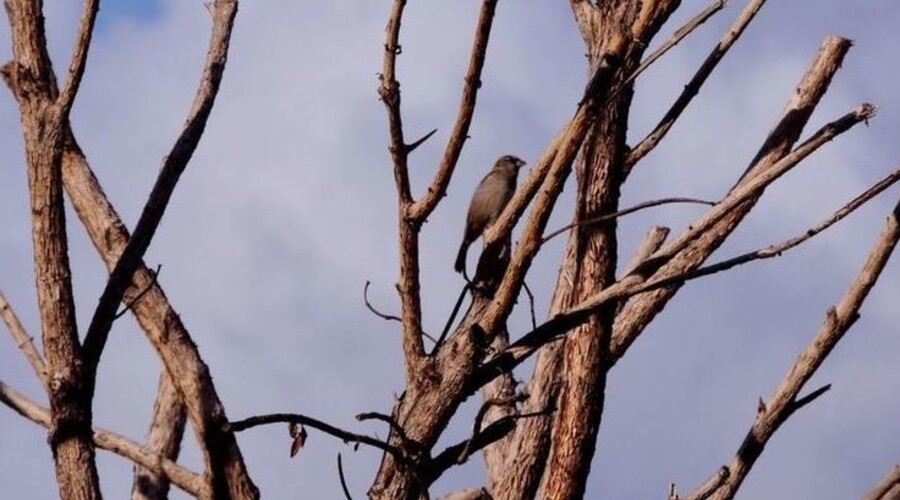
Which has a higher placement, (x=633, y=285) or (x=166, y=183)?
(x=166, y=183)

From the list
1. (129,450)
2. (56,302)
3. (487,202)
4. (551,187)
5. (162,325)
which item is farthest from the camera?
(487,202)

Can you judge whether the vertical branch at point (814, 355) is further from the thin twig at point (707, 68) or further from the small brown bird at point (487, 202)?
the small brown bird at point (487, 202)

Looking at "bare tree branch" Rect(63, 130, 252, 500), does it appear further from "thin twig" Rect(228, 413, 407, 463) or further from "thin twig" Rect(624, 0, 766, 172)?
"thin twig" Rect(624, 0, 766, 172)

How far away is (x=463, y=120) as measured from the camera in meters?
6.18

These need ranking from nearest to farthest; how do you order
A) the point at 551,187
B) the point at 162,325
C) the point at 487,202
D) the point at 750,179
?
the point at 551,187
the point at 162,325
the point at 750,179
the point at 487,202

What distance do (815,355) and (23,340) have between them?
385 centimetres

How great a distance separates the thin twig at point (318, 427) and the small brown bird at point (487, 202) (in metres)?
5.64

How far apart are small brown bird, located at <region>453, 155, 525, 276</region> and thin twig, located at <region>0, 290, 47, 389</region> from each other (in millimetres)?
5178

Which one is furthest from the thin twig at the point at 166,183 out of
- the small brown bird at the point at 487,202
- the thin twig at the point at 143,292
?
the small brown bird at the point at 487,202

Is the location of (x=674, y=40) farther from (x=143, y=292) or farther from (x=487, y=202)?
(x=487, y=202)

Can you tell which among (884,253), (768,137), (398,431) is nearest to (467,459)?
(398,431)

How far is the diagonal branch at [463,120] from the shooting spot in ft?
20.1

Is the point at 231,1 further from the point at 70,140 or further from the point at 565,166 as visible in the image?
the point at 565,166

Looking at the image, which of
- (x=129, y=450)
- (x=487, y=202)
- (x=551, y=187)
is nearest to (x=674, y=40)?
(x=551, y=187)
